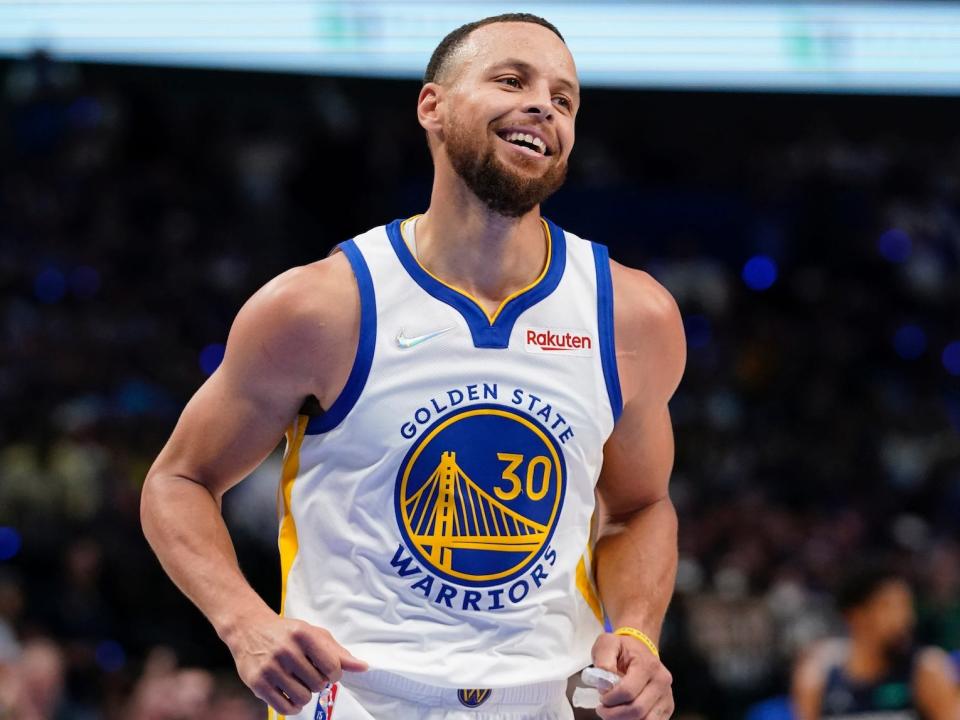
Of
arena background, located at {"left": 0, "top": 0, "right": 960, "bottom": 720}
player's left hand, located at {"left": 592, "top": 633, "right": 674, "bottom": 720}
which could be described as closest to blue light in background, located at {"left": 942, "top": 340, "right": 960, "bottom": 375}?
arena background, located at {"left": 0, "top": 0, "right": 960, "bottom": 720}

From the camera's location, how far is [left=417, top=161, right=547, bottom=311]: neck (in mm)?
3123

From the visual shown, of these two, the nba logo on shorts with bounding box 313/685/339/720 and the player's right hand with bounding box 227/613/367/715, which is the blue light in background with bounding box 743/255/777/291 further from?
the player's right hand with bounding box 227/613/367/715

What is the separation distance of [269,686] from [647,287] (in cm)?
128

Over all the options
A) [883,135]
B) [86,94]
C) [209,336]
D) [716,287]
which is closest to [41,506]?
[209,336]

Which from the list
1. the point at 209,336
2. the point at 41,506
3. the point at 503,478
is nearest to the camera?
the point at 503,478

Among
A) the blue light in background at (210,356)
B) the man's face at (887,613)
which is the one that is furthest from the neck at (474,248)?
the blue light in background at (210,356)

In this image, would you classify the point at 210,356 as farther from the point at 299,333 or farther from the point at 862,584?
the point at 299,333

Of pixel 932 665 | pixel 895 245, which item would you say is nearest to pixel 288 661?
pixel 932 665

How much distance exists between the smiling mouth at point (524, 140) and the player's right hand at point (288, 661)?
1144 mm

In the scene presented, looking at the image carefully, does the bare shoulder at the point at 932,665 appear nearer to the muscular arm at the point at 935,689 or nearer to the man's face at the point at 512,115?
the muscular arm at the point at 935,689

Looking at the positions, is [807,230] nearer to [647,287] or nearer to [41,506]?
[41,506]

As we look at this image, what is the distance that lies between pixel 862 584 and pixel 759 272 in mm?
8319

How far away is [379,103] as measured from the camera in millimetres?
14117

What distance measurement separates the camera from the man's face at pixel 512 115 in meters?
3.05
